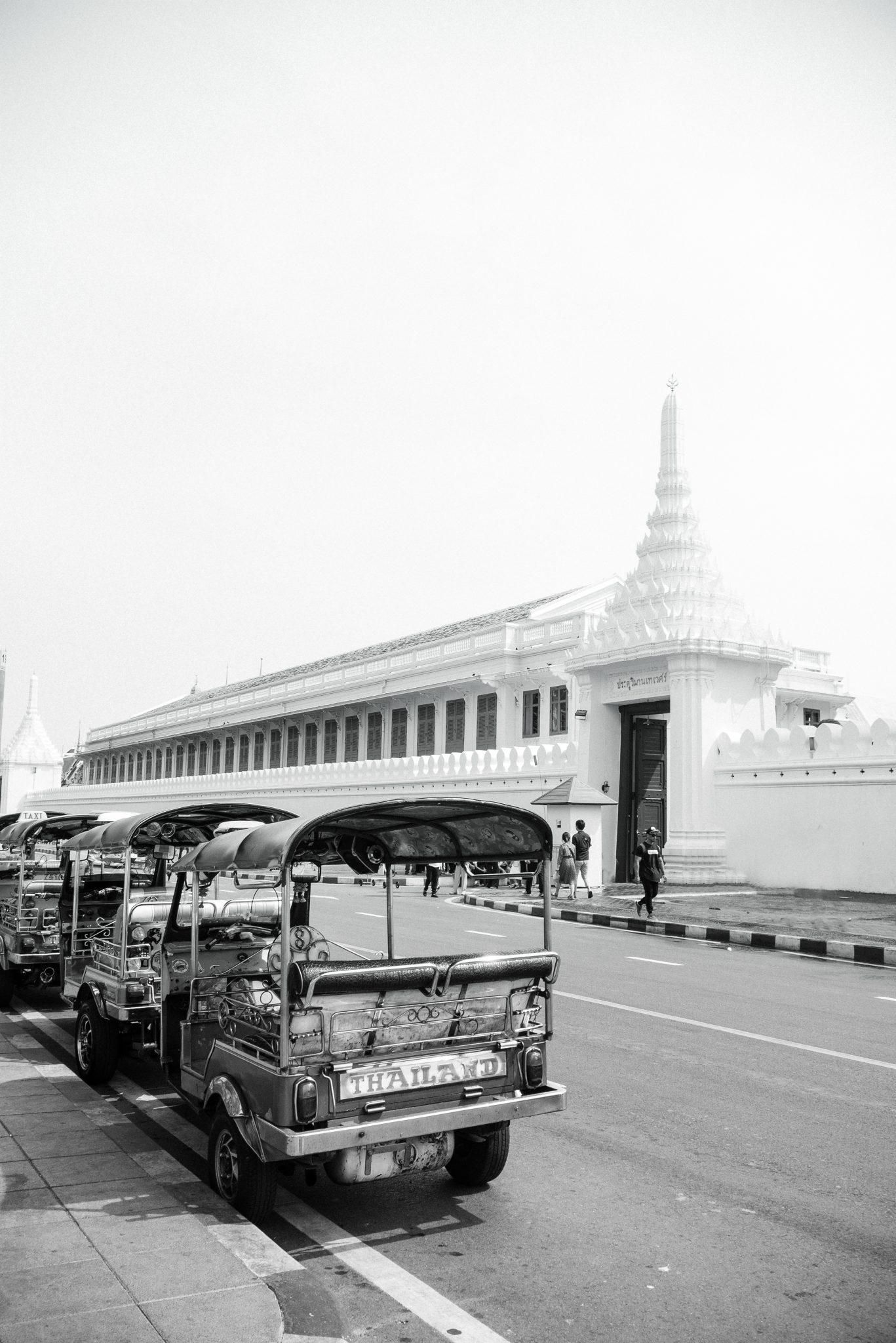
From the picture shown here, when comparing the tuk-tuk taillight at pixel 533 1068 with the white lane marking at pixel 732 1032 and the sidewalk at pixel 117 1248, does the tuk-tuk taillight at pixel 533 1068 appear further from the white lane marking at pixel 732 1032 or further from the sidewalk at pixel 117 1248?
the white lane marking at pixel 732 1032

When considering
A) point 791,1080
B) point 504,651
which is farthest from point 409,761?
point 791,1080

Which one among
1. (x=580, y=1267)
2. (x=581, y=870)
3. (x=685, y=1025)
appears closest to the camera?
(x=580, y=1267)

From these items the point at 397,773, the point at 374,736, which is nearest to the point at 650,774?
the point at 397,773

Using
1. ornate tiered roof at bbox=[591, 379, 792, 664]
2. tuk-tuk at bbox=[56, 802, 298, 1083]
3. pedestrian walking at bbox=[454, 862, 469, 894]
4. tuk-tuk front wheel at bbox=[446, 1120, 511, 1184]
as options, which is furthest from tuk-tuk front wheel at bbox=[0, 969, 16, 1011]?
ornate tiered roof at bbox=[591, 379, 792, 664]

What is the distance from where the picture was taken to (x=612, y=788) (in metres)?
25.5

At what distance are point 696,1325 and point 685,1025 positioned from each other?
5.30 metres

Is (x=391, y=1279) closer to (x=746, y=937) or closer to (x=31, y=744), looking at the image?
(x=746, y=937)

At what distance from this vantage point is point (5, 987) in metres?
9.38

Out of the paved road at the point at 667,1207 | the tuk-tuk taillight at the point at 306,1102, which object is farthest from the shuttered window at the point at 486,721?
the tuk-tuk taillight at the point at 306,1102

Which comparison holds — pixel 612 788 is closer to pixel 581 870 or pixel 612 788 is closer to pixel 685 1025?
pixel 581 870

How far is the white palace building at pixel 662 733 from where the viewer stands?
2084 cm

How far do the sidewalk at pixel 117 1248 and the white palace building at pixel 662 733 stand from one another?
10480mm

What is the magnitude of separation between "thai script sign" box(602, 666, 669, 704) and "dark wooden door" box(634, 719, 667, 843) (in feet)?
3.09

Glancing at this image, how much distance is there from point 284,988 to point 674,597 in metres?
21.3
